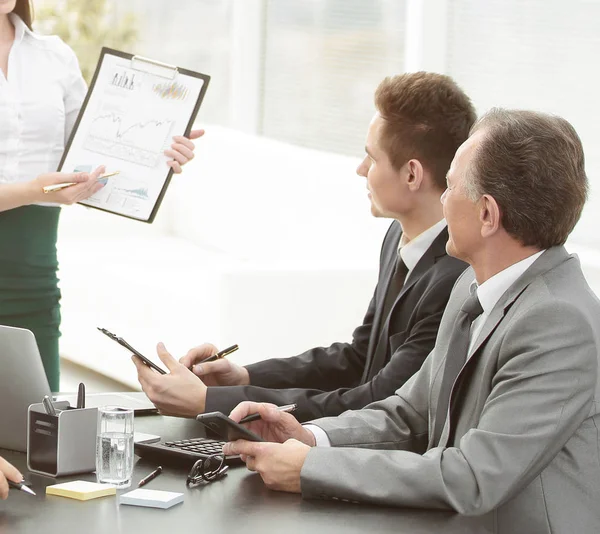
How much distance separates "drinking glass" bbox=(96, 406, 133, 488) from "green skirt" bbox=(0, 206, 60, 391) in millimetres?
1375

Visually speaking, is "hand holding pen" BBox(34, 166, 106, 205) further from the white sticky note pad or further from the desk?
the white sticky note pad

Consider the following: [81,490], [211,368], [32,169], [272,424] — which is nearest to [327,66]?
[32,169]

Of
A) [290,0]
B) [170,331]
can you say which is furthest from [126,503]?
[290,0]

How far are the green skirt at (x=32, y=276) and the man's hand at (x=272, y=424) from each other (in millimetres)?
1253

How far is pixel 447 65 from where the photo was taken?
519 centimetres

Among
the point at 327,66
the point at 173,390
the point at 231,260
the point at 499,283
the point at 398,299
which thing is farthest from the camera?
the point at 327,66

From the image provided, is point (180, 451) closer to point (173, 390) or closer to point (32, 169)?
point (173, 390)

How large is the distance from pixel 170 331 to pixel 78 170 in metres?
1.92

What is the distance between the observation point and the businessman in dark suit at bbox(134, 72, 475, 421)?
7.98 ft

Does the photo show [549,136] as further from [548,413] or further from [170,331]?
[170,331]

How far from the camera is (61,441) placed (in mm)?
1864

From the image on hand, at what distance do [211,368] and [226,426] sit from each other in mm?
717

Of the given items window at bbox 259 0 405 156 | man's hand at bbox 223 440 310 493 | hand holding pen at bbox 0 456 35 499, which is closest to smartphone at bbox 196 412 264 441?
man's hand at bbox 223 440 310 493

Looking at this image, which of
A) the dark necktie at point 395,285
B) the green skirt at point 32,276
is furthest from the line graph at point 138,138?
the dark necktie at point 395,285
